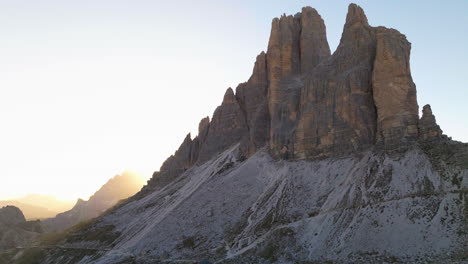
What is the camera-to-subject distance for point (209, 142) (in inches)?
4564

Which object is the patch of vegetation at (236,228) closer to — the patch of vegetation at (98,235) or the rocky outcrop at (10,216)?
the patch of vegetation at (98,235)

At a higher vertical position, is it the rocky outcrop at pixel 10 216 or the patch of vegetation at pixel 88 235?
the rocky outcrop at pixel 10 216

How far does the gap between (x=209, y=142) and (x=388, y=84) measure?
5845cm

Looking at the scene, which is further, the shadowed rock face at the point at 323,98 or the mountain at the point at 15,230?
the mountain at the point at 15,230

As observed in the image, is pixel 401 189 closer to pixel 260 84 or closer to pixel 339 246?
pixel 339 246

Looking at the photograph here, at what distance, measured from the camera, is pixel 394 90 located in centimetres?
6781

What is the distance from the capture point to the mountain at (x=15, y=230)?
11950 centimetres

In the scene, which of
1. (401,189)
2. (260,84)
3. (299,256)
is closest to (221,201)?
(299,256)

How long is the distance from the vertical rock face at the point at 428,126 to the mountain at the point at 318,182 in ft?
0.58

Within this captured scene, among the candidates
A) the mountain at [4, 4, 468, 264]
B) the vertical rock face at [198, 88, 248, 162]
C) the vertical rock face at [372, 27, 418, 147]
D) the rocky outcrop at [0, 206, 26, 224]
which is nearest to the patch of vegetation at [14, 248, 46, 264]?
the mountain at [4, 4, 468, 264]

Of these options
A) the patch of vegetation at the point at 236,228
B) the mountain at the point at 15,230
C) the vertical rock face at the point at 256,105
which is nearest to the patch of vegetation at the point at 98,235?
the patch of vegetation at the point at 236,228

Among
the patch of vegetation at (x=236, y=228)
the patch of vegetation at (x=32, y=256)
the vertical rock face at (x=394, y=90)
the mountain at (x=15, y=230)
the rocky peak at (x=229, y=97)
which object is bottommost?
the patch of vegetation at (x=32, y=256)

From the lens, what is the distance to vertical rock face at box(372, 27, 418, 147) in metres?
66.0

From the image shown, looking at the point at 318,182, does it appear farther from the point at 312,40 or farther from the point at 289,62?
the point at 312,40
